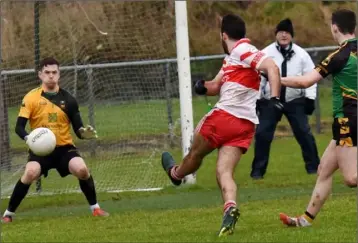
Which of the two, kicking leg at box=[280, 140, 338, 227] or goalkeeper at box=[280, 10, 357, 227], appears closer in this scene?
goalkeeper at box=[280, 10, 357, 227]

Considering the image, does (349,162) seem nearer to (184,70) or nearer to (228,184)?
(228,184)

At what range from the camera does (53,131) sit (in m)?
11.3

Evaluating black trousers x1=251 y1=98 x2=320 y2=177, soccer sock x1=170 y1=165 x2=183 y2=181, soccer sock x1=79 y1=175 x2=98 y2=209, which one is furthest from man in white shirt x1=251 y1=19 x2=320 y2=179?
soccer sock x1=170 y1=165 x2=183 y2=181

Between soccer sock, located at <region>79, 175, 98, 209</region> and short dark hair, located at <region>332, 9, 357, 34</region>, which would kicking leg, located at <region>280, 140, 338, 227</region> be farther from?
soccer sock, located at <region>79, 175, 98, 209</region>

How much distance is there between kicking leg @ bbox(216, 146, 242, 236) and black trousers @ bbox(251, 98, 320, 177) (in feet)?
16.5

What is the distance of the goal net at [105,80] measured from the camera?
14.6m

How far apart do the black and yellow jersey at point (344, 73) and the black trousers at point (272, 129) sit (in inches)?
212

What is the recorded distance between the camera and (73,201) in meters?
13.1

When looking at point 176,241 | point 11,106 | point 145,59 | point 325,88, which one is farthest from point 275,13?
point 176,241

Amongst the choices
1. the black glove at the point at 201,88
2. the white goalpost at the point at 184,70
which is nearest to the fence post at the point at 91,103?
the white goalpost at the point at 184,70

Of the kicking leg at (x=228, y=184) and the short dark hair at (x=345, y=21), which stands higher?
the short dark hair at (x=345, y=21)

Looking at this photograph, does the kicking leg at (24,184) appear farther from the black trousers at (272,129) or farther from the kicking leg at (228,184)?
the black trousers at (272,129)

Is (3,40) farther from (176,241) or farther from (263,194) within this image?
(176,241)

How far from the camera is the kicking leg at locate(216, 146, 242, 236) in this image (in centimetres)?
877
